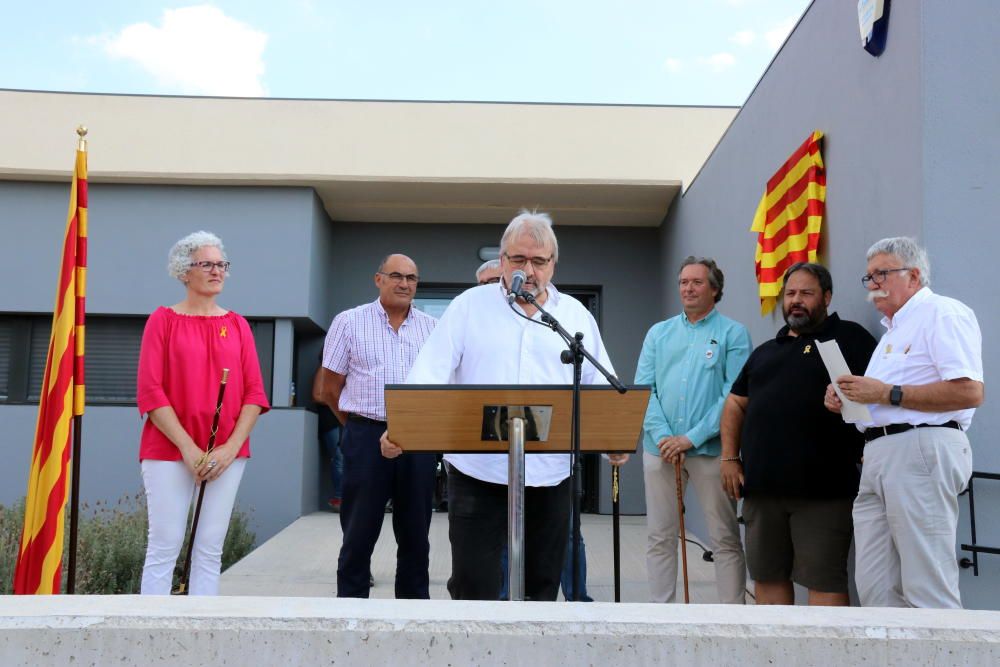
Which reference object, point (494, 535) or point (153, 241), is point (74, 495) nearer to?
point (494, 535)

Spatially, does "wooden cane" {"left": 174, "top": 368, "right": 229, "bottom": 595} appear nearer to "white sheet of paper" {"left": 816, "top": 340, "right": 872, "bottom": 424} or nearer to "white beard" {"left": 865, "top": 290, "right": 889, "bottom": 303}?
"white sheet of paper" {"left": 816, "top": 340, "right": 872, "bottom": 424}

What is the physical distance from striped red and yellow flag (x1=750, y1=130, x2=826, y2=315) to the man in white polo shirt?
4.44 feet

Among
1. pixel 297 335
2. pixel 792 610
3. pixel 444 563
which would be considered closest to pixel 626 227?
pixel 297 335

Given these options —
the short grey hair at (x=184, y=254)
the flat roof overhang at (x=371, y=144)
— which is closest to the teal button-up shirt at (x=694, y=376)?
the short grey hair at (x=184, y=254)

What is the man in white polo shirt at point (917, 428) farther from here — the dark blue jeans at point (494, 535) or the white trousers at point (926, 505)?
the dark blue jeans at point (494, 535)

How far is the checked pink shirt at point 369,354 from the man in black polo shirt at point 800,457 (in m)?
1.59

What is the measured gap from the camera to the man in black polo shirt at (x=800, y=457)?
3865 mm

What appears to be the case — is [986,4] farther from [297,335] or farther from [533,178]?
[297,335]

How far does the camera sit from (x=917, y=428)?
3.32m

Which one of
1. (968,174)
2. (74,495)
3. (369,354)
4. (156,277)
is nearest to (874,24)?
(968,174)

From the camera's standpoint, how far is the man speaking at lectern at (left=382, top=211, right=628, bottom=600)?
3146mm

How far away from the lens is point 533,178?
945 centimetres

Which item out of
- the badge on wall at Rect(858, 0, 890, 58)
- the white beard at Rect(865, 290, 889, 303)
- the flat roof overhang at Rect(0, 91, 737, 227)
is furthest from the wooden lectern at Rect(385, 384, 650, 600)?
the flat roof overhang at Rect(0, 91, 737, 227)

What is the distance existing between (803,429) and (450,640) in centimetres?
257
